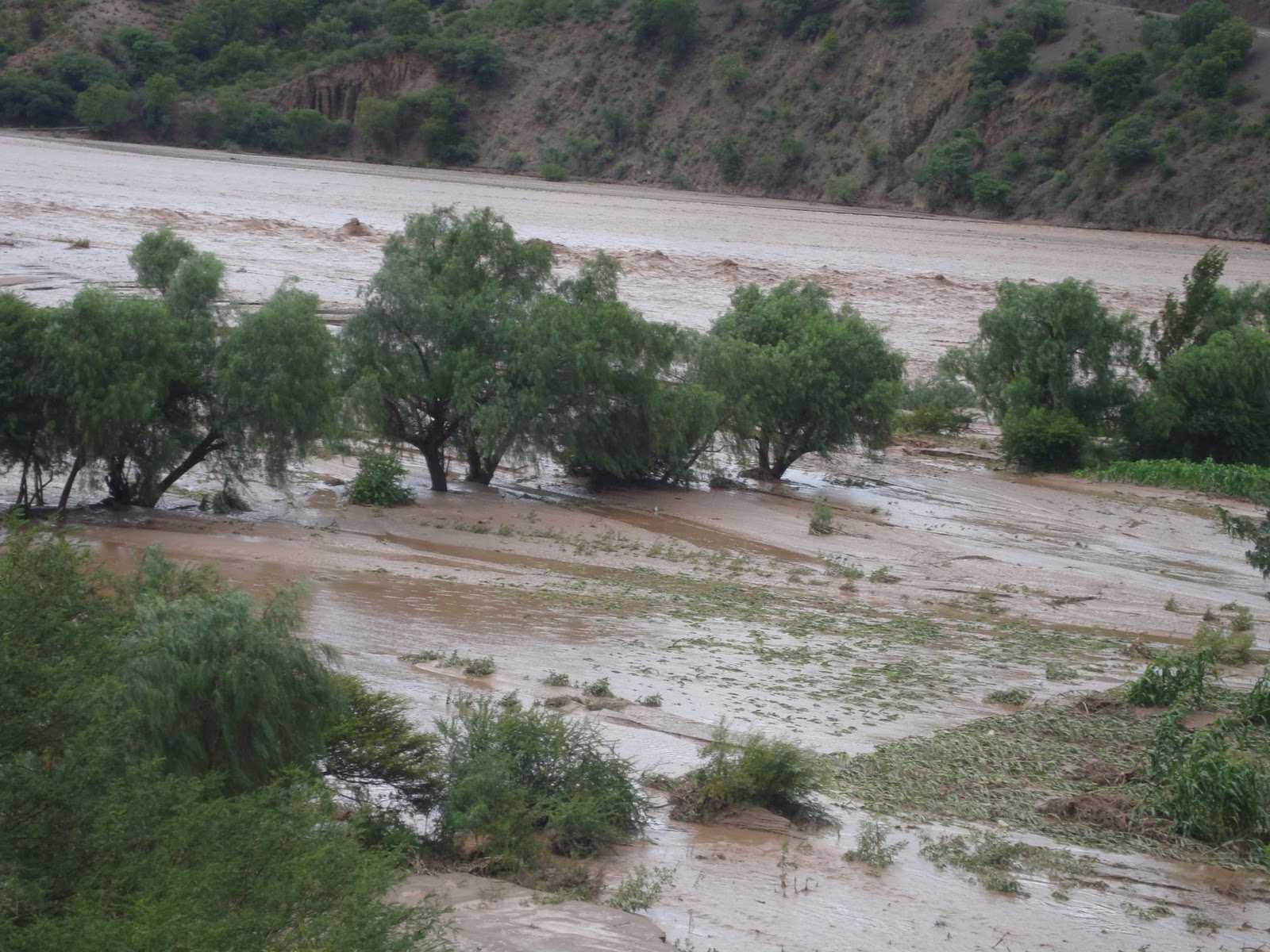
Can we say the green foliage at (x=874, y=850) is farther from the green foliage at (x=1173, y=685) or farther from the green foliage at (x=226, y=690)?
the green foliage at (x=1173, y=685)

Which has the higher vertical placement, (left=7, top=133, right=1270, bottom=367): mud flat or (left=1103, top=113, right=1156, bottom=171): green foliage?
(left=1103, top=113, right=1156, bottom=171): green foliage

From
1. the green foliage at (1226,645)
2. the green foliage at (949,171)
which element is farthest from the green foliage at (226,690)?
the green foliage at (949,171)

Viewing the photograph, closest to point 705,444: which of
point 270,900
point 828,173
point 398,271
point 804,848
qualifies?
point 398,271

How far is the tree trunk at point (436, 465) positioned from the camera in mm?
24859

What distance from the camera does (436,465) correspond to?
24.8m

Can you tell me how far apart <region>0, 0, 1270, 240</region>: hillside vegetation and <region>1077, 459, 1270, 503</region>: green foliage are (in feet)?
170

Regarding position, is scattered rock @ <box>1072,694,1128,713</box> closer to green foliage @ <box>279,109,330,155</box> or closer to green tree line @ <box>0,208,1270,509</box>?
green tree line @ <box>0,208,1270,509</box>

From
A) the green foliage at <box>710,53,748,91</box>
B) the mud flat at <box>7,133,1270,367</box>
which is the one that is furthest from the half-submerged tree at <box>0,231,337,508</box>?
the green foliage at <box>710,53,748,91</box>

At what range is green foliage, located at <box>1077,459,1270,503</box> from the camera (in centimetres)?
2834

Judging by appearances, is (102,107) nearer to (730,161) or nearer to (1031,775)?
(730,161)

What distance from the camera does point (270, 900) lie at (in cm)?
680

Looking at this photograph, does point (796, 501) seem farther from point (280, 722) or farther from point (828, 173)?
point (828, 173)

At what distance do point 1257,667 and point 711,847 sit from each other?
8594 mm

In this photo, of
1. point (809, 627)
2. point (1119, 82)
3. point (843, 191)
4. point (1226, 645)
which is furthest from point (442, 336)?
point (843, 191)
